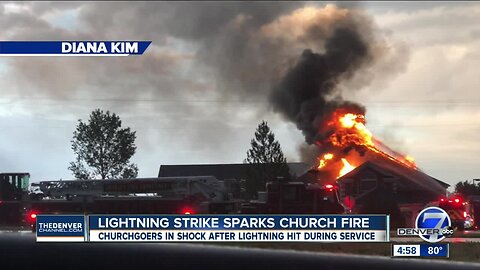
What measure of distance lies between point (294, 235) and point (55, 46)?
8.99 m

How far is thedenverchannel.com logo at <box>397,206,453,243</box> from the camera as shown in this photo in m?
18.3

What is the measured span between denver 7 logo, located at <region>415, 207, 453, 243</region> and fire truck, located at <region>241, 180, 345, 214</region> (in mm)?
13204

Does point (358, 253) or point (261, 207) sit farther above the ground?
point (261, 207)

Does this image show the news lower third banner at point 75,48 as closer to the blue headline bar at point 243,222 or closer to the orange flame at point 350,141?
the blue headline bar at point 243,222

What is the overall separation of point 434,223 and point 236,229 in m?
6.04

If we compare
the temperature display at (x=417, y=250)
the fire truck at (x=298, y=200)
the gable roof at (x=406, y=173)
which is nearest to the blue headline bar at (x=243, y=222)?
the temperature display at (x=417, y=250)

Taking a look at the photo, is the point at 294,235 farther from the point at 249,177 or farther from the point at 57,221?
the point at 249,177

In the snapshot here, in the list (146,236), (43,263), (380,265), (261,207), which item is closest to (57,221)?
(43,263)

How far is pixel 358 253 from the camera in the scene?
74.4ft

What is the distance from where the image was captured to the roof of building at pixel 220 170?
166 feet

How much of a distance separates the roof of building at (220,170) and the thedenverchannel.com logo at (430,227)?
101 ft

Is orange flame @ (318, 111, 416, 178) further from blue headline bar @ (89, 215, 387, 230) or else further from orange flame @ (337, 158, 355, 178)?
blue headline bar @ (89, 215, 387, 230)

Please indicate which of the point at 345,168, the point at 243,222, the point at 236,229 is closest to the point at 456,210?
the point at 345,168

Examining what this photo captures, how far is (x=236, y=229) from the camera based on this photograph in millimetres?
18078
